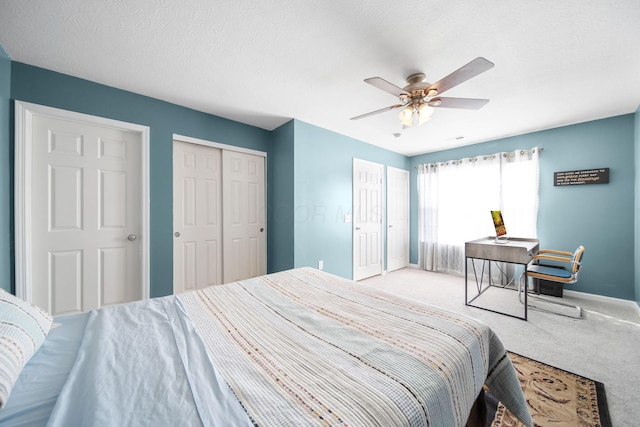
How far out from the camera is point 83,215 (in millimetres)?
2266

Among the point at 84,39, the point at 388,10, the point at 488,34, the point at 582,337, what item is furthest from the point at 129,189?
the point at 582,337

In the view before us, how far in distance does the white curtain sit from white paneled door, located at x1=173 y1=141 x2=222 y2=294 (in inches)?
155

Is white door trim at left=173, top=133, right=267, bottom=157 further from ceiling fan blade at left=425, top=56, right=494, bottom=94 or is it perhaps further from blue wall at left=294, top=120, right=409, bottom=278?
ceiling fan blade at left=425, top=56, right=494, bottom=94

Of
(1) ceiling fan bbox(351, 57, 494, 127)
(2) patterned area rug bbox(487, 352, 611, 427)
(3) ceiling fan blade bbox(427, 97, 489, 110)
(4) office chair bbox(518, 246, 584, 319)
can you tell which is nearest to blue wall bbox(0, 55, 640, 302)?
(4) office chair bbox(518, 246, 584, 319)

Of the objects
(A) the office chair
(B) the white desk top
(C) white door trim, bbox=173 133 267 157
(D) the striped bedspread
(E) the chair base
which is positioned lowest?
(E) the chair base

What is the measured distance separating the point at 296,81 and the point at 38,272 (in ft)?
9.68

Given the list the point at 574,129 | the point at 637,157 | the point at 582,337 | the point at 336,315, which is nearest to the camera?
the point at 336,315

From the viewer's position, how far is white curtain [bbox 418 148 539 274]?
3707 mm

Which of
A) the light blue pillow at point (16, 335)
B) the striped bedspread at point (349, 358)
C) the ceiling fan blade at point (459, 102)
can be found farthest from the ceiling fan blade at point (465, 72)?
the light blue pillow at point (16, 335)

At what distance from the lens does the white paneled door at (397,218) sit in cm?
468

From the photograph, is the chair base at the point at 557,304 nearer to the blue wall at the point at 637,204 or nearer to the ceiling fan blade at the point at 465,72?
the blue wall at the point at 637,204

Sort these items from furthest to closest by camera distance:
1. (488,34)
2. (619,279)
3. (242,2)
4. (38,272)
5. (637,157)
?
(619,279) → (637,157) → (38,272) → (488,34) → (242,2)

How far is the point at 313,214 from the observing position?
3418 mm

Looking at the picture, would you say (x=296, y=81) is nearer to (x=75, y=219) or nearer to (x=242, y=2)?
(x=242, y=2)
